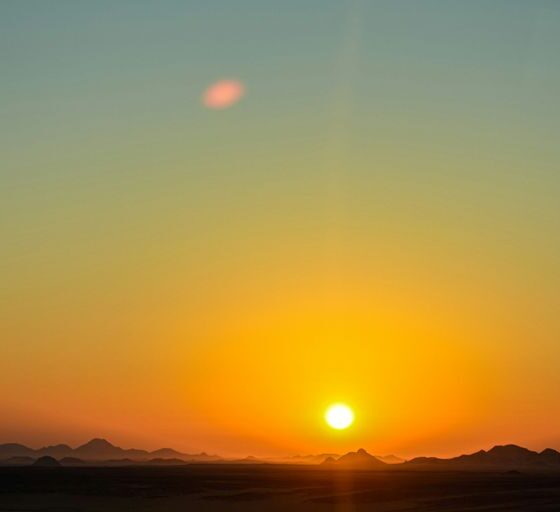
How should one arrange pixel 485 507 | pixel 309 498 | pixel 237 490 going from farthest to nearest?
pixel 237 490 < pixel 309 498 < pixel 485 507

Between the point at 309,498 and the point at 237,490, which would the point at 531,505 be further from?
the point at 237,490

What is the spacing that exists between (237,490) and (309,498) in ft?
46.0

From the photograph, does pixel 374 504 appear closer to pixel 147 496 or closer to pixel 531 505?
pixel 531 505

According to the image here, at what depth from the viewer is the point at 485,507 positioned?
197 ft

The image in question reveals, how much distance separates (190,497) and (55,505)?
13371mm

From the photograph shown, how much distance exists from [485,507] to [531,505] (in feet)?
18.3

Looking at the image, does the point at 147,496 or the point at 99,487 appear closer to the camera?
the point at 147,496

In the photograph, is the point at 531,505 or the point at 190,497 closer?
the point at 531,505

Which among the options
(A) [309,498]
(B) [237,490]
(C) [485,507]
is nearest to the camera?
(C) [485,507]

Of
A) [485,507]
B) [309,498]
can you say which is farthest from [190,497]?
[485,507]

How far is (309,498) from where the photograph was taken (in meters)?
68.7

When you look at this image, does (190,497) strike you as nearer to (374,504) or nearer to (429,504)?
(374,504)

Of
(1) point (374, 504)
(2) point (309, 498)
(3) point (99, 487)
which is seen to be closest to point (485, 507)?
(1) point (374, 504)

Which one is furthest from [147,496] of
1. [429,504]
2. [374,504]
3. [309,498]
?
[429,504]
